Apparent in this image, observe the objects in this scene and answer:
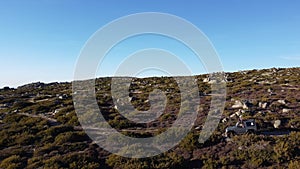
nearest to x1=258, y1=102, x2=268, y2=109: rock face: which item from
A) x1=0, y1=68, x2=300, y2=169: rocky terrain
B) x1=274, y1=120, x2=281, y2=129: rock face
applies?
x1=0, y1=68, x2=300, y2=169: rocky terrain

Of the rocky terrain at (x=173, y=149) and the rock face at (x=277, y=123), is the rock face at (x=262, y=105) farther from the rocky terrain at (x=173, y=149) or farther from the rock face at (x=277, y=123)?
the rock face at (x=277, y=123)

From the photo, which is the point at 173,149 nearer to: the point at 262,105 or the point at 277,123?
the point at 277,123

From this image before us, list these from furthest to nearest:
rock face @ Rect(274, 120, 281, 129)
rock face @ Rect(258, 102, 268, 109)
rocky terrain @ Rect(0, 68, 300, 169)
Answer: rock face @ Rect(258, 102, 268, 109) < rock face @ Rect(274, 120, 281, 129) < rocky terrain @ Rect(0, 68, 300, 169)

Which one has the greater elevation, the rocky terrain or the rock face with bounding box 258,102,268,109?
the rock face with bounding box 258,102,268,109

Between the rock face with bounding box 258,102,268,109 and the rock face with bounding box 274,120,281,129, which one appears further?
the rock face with bounding box 258,102,268,109

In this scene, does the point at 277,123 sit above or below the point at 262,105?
below

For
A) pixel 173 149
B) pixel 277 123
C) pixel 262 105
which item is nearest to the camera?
pixel 173 149

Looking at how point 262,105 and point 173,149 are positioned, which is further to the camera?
point 262,105

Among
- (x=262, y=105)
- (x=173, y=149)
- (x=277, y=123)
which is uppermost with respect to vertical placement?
(x=262, y=105)

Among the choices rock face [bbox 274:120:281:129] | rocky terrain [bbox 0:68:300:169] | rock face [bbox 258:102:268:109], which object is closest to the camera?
rocky terrain [bbox 0:68:300:169]

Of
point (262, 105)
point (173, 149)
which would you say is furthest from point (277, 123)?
point (173, 149)

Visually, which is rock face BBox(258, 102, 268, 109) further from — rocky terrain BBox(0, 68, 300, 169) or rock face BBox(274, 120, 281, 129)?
rock face BBox(274, 120, 281, 129)
